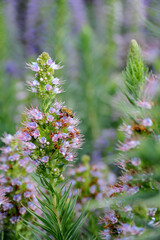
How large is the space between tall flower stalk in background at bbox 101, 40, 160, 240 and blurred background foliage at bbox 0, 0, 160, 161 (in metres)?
0.67

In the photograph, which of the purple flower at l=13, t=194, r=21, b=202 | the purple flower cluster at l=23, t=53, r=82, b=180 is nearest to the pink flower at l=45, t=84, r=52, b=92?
the purple flower cluster at l=23, t=53, r=82, b=180

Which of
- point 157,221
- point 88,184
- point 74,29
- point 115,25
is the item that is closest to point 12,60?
point 74,29

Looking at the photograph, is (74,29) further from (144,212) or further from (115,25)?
(144,212)

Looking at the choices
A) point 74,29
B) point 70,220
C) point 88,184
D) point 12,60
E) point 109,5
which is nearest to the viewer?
point 70,220

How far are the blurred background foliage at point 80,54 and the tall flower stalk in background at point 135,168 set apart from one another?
0.67m

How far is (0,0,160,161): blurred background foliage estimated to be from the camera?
1.47 metres

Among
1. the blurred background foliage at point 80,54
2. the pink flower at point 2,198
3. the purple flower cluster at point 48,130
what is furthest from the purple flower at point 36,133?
the blurred background foliage at point 80,54

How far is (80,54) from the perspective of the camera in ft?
5.41

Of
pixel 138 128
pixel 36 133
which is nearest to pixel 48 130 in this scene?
pixel 36 133

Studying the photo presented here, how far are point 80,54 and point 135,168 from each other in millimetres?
1218

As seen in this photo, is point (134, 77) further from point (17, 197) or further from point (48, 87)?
point (17, 197)

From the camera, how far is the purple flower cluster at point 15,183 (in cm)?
65

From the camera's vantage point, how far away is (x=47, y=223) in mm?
587

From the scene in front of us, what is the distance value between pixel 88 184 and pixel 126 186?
33 cm
